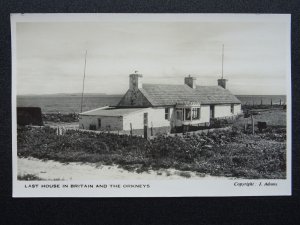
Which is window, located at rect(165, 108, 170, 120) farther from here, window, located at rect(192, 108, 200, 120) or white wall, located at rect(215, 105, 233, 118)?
white wall, located at rect(215, 105, 233, 118)

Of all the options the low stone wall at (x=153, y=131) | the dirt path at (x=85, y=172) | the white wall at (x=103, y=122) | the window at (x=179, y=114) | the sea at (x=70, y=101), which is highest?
the sea at (x=70, y=101)

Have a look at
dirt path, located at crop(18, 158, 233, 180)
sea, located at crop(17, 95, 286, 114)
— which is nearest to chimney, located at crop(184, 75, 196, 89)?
sea, located at crop(17, 95, 286, 114)

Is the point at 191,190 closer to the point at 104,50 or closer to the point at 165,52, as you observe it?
the point at 165,52

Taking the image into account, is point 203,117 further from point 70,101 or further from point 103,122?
point 70,101

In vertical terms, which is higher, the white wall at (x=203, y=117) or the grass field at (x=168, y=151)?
the white wall at (x=203, y=117)

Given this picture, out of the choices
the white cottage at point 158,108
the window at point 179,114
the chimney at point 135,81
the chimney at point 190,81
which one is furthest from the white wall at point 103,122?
the chimney at point 190,81

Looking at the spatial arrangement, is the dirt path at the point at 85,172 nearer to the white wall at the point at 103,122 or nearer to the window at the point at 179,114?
the white wall at the point at 103,122
